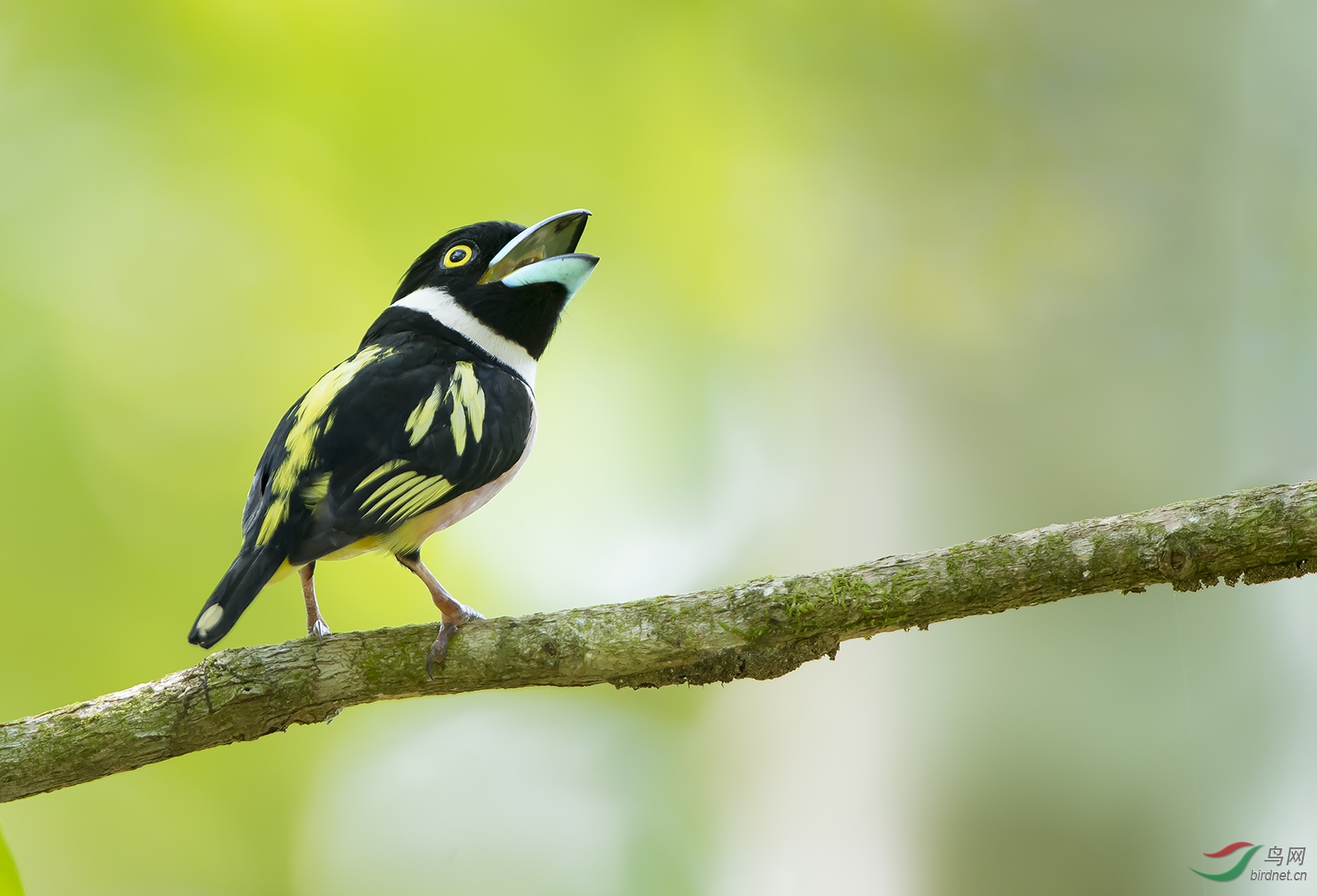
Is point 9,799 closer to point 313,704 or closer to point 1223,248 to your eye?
point 313,704

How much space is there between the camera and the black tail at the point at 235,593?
1.93m

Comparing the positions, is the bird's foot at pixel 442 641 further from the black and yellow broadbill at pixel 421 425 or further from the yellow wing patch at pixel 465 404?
the yellow wing patch at pixel 465 404

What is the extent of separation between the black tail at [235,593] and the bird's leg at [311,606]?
0.33 metres

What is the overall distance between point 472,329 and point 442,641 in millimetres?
964

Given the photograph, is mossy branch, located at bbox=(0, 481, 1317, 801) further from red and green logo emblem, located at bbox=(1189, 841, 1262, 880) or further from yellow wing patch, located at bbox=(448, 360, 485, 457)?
red and green logo emblem, located at bbox=(1189, 841, 1262, 880)

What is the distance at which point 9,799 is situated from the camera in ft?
6.64

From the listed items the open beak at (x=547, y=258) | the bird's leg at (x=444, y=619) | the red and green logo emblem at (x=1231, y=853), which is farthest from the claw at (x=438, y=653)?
the red and green logo emblem at (x=1231, y=853)

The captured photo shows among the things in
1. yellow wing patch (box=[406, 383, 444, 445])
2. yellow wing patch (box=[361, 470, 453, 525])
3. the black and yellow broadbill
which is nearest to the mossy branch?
the black and yellow broadbill

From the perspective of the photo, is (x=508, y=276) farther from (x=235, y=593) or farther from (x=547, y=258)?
(x=235, y=593)

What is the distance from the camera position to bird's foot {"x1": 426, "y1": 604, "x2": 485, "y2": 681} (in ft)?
6.88

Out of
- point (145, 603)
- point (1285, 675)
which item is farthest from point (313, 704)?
point (1285, 675)

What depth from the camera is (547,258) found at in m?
2.71

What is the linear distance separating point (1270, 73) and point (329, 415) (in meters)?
4.15

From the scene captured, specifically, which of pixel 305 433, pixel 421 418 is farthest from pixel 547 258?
pixel 305 433
